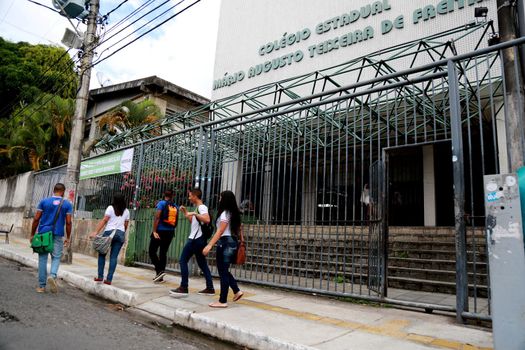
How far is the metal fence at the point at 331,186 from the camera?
16.6 ft

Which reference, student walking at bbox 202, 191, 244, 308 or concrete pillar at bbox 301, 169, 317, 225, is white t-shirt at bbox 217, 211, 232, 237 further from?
concrete pillar at bbox 301, 169, 317, 225

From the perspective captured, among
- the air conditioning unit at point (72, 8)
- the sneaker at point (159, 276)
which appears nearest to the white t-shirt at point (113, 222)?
the sneaker at point (159, 276)

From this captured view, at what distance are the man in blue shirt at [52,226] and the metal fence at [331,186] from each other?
2613 millimetres

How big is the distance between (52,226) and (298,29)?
38.9ft

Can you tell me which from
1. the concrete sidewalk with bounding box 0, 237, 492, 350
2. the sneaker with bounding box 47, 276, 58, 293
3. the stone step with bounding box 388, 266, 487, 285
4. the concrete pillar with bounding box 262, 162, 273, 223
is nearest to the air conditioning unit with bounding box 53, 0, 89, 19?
the concrete pillar with bounding box 262, 162, 273, 223

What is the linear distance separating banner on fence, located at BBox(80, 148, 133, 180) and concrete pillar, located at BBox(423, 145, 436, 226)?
9367 mm

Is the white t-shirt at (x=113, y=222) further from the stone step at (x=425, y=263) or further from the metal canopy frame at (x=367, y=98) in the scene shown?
the stone step at (x=425, y=263)

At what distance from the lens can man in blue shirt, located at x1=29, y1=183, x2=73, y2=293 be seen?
5.95 metres

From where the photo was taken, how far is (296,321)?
4.50 meters

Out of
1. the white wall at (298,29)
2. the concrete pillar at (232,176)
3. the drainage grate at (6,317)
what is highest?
the white wall at (298,29)

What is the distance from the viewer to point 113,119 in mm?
16672

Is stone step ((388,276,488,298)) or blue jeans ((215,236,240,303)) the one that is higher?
blue jeans ((215,236,240,303))

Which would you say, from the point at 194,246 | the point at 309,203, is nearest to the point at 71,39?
the point at 194,246

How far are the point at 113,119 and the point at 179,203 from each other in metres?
9.64
